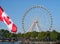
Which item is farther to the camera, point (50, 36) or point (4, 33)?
point (4, 33)

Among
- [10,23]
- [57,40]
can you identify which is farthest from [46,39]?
[10,23]

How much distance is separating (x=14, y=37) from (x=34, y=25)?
54.1m

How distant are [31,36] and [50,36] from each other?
1329 centimetres

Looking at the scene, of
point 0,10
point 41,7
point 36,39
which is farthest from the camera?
point 36,39

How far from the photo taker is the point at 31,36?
394 feet

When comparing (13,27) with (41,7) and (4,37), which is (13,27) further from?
(4,37)

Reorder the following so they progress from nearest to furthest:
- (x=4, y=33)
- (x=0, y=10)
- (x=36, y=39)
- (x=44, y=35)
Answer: (x=0, y=10) → (x=44, y=35) → (x=36, y=39) → (x=4, y=33)

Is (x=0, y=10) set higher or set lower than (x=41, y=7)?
lower

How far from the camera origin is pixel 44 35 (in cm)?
10862

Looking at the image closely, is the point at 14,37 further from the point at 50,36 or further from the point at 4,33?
the point at 50,36

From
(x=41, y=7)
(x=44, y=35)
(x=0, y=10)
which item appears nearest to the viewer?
(x=0, y=10)

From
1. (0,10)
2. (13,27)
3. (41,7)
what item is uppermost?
(41,7)

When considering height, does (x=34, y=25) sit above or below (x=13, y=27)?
above

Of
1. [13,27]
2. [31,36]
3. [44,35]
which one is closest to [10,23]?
[13,27]
